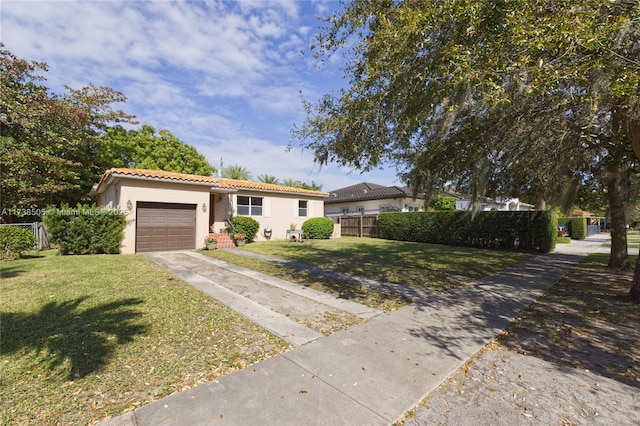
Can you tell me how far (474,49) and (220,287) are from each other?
6.03 metres

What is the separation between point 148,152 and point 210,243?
53.8ft

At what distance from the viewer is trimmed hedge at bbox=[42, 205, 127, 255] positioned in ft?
33.4

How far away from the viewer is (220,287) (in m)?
6.05

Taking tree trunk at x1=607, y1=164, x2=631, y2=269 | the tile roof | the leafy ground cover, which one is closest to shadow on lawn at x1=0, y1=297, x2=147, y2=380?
the leafy ground cover

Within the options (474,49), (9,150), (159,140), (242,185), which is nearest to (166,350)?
(474,49)

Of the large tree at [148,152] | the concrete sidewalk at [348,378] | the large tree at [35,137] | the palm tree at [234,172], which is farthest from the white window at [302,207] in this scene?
the palm tree at [234,172]

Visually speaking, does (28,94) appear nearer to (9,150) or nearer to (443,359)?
(9,150)

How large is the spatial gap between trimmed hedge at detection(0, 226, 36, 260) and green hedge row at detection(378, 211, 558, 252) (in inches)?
617

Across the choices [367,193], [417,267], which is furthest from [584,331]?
[367,193]

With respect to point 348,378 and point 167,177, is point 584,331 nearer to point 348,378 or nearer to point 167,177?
point 348,378

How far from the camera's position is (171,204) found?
41.7ft

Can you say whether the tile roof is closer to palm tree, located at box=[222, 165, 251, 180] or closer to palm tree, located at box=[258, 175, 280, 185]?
palm tree, located at box=[258, 175, 280, 185]

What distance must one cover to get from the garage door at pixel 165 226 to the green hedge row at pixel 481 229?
11.8 m

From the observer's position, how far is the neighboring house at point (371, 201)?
21.4m
